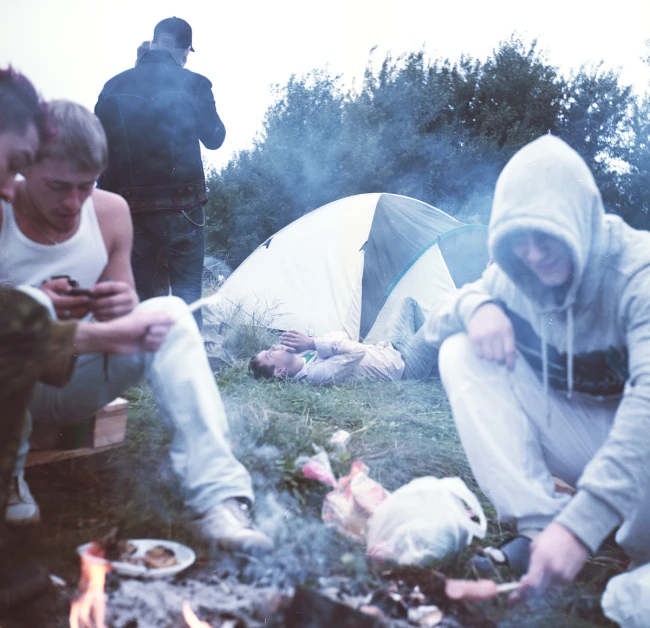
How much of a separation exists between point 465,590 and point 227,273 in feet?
3.78

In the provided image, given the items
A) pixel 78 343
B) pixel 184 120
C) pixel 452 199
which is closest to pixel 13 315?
pixel 78 343

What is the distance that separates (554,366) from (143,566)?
3.72ft

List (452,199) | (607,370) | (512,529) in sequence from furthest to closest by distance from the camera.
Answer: (452,199)
(512,529)
(607,370)

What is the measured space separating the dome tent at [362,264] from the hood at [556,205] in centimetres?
136

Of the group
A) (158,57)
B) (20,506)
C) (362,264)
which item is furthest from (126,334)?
(362,264)

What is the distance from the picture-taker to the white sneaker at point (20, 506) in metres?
1.38

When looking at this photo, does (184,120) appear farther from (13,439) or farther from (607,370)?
(607,370)

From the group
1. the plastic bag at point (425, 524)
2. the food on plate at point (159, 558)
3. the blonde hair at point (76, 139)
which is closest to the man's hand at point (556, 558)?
the plastic bag at point (425, 524)

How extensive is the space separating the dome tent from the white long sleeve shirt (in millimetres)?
275

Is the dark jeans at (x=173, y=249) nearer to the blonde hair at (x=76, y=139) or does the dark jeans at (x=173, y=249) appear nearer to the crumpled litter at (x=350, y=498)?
the blonde hair at (x=76, y=139)

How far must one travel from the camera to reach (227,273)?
1.95 metres

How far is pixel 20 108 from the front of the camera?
128 centimetres

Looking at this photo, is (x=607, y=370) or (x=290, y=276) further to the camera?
(x=290, y=276)

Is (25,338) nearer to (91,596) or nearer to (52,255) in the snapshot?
(52,255)
